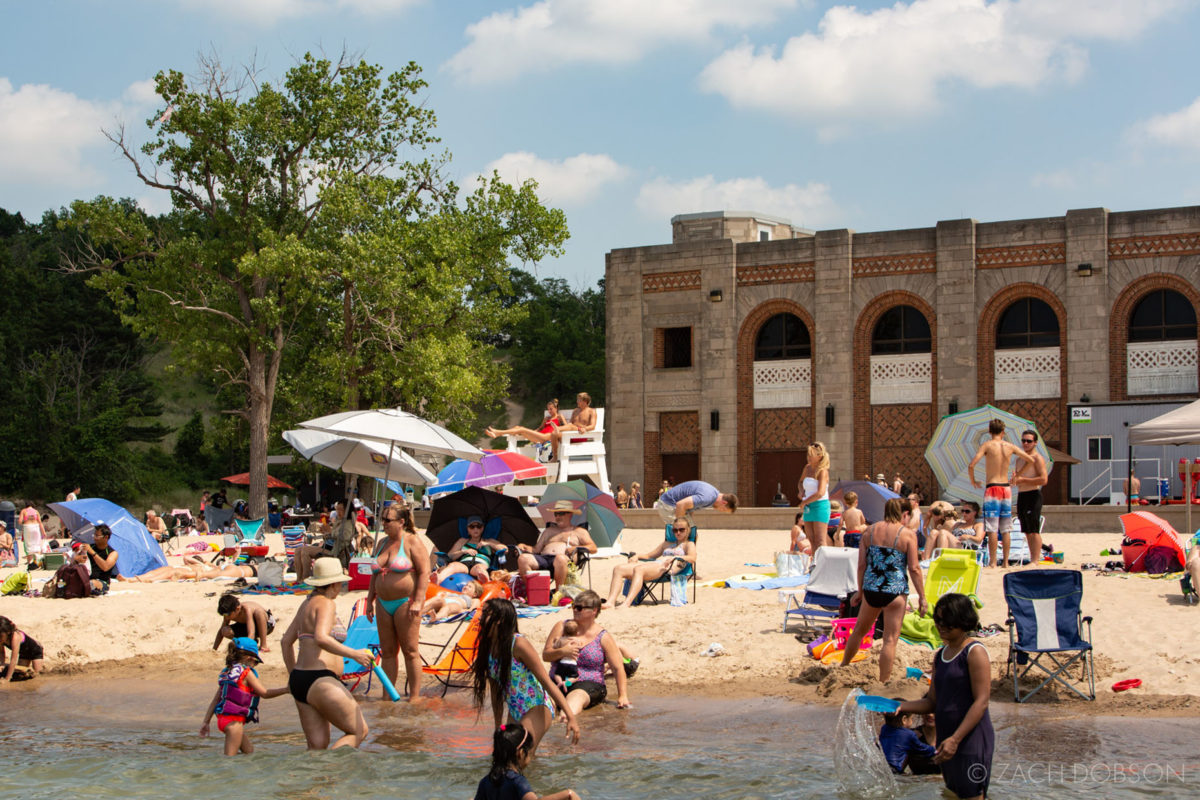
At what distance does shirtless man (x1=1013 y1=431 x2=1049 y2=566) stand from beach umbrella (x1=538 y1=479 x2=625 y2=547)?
17.4 feet

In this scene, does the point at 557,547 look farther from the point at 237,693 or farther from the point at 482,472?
the point at 237,693

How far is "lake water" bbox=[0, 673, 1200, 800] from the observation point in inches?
291

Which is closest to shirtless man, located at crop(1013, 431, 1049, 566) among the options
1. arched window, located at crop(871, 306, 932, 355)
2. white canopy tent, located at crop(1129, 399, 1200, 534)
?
white canopy tent, located at crop(1129, 399, 1200, 534)

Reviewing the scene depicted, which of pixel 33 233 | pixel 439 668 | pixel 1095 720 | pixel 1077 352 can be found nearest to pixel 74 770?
pixel 439 668

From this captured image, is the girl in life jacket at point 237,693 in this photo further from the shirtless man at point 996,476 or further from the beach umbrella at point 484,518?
the shirtless man at point 996,476

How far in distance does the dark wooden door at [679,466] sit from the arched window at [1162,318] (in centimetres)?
1212

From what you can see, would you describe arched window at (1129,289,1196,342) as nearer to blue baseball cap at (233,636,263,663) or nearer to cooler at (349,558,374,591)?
cooler at (349,558,374,591)

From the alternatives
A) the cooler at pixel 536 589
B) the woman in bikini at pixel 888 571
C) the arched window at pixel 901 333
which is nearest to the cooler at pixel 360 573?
the cooler at pixel 536 589

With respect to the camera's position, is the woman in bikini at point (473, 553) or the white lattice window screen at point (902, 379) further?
the white lattice window screen at point (902, 379)

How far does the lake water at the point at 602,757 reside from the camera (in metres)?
7.38

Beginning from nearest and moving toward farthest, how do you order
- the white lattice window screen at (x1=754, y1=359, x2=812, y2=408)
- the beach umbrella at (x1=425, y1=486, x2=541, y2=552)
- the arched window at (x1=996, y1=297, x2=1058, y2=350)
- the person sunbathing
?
1. the person sunbathing
2. the beach umbrella at (x1=425, y1=486, x2=541, y2=552)
3. the arched window at (x1=996, y1=297, x2=1058, y2=350)
4. the white lattice window screen at (x1=754, y1=359, x2=812, y2=408)

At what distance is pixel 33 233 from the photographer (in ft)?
229

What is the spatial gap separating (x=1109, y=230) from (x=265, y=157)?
22.2 metres

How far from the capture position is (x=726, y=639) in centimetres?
1167
